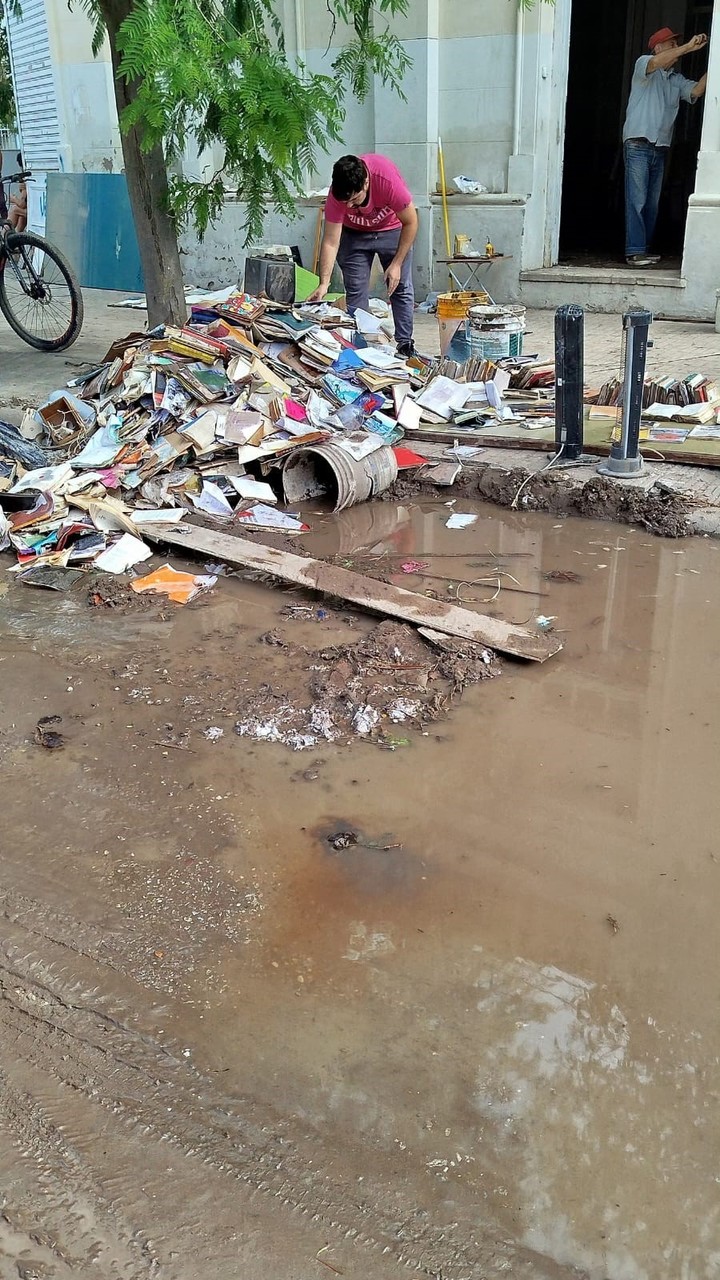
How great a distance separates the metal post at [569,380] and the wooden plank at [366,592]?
1.86 m

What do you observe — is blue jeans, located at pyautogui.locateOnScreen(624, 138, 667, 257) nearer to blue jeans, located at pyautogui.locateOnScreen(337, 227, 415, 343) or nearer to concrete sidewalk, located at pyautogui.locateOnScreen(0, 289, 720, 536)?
concrete sidewalk, located at pyautogui.locateOnScreen(0, 289, 720, 536)

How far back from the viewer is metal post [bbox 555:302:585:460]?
532 cm

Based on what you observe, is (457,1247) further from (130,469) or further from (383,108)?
(383,108)

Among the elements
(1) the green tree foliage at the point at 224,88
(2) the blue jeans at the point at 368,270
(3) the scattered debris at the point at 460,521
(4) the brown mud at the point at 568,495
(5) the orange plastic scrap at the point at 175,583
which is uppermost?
(1) the green tree foliage at the point at 224,88

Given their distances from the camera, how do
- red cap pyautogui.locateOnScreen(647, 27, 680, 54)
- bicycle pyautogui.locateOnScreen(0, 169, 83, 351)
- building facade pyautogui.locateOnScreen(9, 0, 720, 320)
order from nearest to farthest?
bicycle pyautogui.locateOnScreen(0, 169, 83, 351) → building facade pyautogui.locateOnScreen(9, 0, 720, 320) → red cap pyautogui.locateOnScreen(647, 27, 680, 54)

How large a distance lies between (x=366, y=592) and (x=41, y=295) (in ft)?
17.0

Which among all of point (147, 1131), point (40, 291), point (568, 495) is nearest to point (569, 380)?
point (568, 495)

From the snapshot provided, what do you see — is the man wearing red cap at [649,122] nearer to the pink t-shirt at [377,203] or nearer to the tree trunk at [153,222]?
the pink t-shirt at [377,203]

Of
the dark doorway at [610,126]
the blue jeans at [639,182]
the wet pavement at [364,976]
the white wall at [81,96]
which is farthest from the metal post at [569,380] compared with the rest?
the white wall at [81,96]

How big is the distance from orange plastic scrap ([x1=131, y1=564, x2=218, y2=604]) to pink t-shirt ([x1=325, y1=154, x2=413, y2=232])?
353 centimetres

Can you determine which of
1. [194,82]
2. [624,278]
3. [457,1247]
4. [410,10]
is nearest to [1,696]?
[457,1247]

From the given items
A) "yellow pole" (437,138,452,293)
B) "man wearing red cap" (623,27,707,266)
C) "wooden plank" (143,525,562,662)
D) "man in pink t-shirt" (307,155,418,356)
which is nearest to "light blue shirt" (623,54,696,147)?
"man wearing red cap" (623,27,707,266)

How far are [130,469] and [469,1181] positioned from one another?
443cm

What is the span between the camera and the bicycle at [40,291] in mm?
7797
